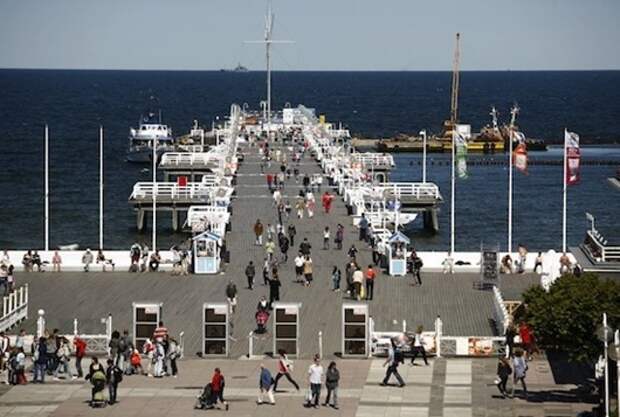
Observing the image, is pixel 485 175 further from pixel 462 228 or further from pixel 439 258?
pixel 439 258

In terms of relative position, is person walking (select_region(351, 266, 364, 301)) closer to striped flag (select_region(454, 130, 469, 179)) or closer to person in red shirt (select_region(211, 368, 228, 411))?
person in red shirt (select_region(211, 368, 228, 411))

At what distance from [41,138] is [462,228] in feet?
269

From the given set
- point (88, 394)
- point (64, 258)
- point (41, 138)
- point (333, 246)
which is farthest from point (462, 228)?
point (41, 138)

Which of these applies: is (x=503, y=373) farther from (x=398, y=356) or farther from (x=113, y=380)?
(x=113, y=380)

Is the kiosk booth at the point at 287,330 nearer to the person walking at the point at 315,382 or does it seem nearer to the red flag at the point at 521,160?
the person walking at the point at 315,382

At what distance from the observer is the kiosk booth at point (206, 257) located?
58.6 m

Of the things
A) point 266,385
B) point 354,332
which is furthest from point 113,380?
point 354,332

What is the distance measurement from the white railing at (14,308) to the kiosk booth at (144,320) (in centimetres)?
432

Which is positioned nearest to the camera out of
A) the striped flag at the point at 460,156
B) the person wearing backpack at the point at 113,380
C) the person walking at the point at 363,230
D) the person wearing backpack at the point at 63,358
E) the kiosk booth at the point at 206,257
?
the person wearing backpack at the point at 113,380

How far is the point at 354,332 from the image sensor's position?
149 ft

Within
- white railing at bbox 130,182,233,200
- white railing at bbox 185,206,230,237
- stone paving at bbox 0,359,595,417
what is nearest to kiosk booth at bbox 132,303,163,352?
stone paving at bbox 0,359,595,417

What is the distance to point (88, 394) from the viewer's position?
4109 centimetres

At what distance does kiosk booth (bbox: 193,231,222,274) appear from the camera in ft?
192

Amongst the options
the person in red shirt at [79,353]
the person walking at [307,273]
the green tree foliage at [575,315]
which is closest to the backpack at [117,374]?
the person in red shirt at [79,353]
